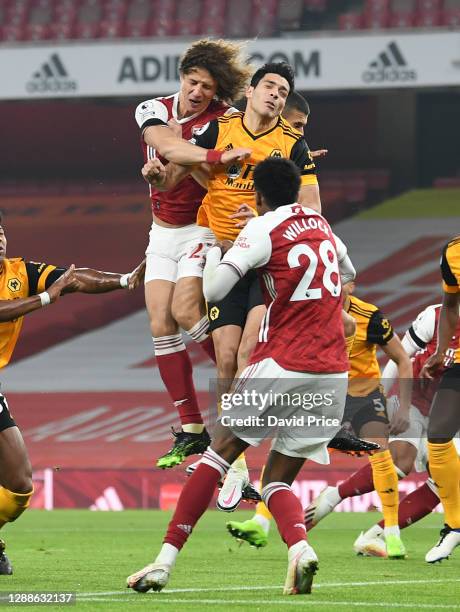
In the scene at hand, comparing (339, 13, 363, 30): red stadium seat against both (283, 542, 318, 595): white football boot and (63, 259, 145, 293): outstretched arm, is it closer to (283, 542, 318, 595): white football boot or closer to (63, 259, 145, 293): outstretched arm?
(63, 259, 145, 293): outstretched arm

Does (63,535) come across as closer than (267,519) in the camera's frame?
No

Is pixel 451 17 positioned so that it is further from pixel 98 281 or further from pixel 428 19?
pixel 98 281

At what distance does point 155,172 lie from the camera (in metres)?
7.38

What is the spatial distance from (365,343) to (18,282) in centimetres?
317

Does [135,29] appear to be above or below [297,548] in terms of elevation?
above

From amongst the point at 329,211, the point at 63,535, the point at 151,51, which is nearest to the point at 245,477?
the point at 63,535

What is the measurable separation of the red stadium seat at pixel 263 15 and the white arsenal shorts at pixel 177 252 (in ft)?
37.6

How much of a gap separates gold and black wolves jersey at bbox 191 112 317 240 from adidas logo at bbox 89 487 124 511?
1003 cm

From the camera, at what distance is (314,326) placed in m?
6.46

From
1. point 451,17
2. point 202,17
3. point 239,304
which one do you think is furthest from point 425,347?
point 202,17

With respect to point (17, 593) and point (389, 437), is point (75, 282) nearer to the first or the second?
point (17, 593)

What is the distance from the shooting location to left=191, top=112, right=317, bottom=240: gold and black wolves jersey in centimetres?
734

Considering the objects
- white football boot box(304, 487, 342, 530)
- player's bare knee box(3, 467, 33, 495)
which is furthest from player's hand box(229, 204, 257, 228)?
white football boot box(304, 487, 342, 530)

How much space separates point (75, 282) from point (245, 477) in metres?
1.61
